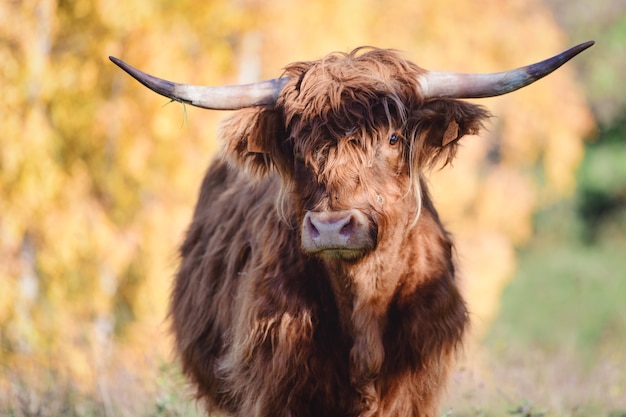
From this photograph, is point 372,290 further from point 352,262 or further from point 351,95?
point 351,95

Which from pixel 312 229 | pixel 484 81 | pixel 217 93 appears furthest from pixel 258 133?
pixel 484 81

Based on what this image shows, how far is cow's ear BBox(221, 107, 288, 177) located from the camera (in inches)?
150

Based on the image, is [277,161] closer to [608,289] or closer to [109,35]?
[109,35]

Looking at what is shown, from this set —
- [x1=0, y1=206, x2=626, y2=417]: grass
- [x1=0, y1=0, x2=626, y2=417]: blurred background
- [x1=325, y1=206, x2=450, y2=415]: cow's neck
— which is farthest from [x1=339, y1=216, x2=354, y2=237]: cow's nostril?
[x1=0, y1=206, x2=626, y2=417]: grass

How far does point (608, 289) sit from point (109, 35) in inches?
501

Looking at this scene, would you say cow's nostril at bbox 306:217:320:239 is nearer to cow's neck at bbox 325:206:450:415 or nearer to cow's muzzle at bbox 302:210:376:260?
cow's muzzle at bbox 302:210:376:260

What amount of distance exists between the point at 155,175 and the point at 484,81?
701cm

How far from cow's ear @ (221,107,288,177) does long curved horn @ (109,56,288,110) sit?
0.16 feet

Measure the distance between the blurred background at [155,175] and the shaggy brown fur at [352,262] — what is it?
1.44 ft

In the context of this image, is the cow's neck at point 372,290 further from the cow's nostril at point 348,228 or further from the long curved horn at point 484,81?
the long curved horn at point 484,81

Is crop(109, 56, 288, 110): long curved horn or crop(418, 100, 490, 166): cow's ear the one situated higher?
crop(109, 56, 288, 110): long curved horn

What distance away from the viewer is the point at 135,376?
18.8 ft

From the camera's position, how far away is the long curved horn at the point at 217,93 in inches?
135

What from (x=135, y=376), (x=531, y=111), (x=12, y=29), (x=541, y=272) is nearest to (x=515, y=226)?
(x=531, y=111)
